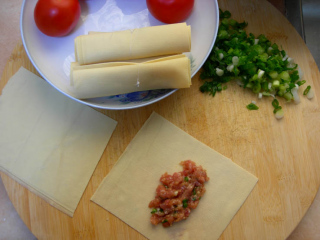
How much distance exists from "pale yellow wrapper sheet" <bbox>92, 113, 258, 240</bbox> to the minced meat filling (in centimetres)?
4

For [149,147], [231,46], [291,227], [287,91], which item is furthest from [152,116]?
[291,227]

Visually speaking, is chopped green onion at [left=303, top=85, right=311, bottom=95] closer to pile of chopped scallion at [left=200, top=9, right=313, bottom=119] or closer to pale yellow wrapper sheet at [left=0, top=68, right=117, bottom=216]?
pile of chopped scallion at [left=200, top=9, right=313, bottom=119]

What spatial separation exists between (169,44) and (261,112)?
0.58 meters

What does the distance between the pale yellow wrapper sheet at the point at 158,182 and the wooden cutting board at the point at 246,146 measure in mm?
35

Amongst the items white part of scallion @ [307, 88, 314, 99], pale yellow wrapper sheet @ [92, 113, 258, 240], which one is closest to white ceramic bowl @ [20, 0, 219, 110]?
pale yellow wrapper sheet @ [92, 113, 258, 240]

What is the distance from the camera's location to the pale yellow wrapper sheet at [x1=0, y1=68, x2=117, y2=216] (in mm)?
1355

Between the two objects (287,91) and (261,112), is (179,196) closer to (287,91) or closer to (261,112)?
(261,112)

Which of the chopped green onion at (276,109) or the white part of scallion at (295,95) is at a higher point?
the white part of scallion at (295,95)

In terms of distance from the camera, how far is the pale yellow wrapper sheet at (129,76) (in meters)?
1.17

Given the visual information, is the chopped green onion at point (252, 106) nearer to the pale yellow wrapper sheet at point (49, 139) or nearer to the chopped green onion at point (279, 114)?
the chopped green onion at point (279, 114)

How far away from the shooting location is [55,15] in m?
1.20

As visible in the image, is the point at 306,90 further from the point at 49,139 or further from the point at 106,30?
the point at 49,139

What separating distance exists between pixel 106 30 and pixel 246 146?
2.84 feet

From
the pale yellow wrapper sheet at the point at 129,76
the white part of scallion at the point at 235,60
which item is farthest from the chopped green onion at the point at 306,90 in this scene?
the pale yellow wrapper sheet at the point at 129,76
